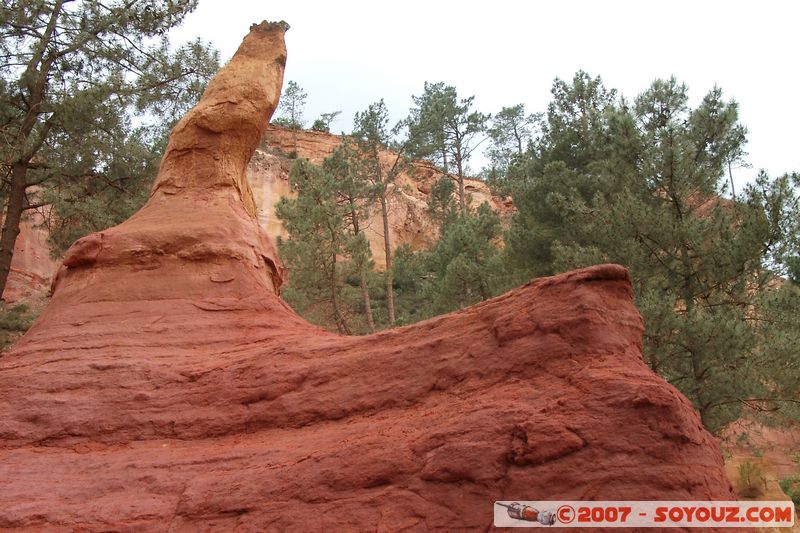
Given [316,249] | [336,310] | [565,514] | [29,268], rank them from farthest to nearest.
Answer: [29,268]
[316,249]
[336,310]
[565,514]

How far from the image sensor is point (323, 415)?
5.47m

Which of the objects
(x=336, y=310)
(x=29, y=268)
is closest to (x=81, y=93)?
(x=336, y=310)

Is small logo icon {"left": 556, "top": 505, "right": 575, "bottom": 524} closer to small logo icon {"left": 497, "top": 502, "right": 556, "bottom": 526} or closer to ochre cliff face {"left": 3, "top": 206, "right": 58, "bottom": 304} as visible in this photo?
small logo icon {"left": 497, "top": 502, "right": 556, "bottom": 526}

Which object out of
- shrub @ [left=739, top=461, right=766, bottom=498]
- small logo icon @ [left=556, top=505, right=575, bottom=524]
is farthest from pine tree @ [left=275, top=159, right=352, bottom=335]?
small logo icon @ [left=556, top=505, right=575, bottom=524]

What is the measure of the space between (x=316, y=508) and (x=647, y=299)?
7.50 metres

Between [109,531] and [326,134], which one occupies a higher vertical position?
[326,134]

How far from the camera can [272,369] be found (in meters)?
5.89

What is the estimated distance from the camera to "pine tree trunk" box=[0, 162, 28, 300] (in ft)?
43.9

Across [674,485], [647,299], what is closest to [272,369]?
[674,485]

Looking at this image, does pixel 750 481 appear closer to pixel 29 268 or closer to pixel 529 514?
pixel 529 514

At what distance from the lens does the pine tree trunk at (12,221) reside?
43.9ft

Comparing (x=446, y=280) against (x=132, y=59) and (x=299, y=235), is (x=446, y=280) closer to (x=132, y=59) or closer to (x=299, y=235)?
(x=299, y=235)

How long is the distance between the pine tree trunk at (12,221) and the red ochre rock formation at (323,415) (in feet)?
23.0

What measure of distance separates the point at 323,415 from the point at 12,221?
36.1 feet
